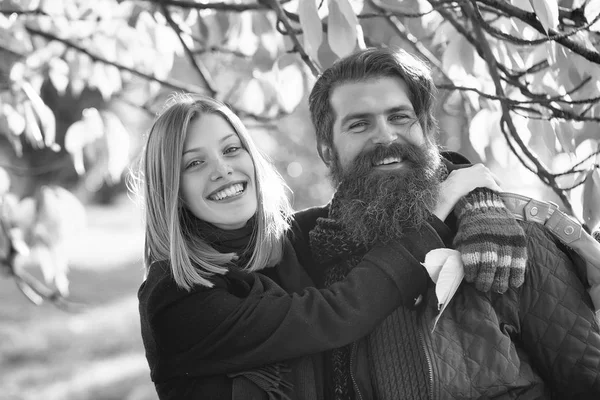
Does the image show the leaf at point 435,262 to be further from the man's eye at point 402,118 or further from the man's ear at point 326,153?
the man's ear at point 326,153

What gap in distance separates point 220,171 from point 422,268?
0.72m

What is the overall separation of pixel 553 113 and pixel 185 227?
1393 millimetres

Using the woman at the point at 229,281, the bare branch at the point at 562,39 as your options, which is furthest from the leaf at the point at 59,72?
the bare branch at the point at 562,39

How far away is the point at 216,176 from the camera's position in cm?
256

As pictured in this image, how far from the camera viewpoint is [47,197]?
3.41m

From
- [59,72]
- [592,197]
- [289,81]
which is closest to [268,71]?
[289,81]

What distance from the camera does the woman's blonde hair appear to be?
8.18ft

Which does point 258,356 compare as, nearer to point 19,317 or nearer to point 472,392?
point 472,392

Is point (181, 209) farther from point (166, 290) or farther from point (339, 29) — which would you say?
point (339, 29)

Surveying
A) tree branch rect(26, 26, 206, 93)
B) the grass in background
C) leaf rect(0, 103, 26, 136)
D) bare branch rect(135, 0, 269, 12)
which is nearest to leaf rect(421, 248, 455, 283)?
bare branch rect(135, 0, 269, 12)

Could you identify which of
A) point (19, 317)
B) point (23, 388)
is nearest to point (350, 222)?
point (23, 388)

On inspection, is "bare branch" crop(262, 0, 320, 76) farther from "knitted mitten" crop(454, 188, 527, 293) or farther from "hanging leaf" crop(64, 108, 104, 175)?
"knitted mitten" crop(454, 188, 527, 293)

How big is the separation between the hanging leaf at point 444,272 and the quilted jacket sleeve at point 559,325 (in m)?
0.24

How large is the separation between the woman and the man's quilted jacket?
15 cm
